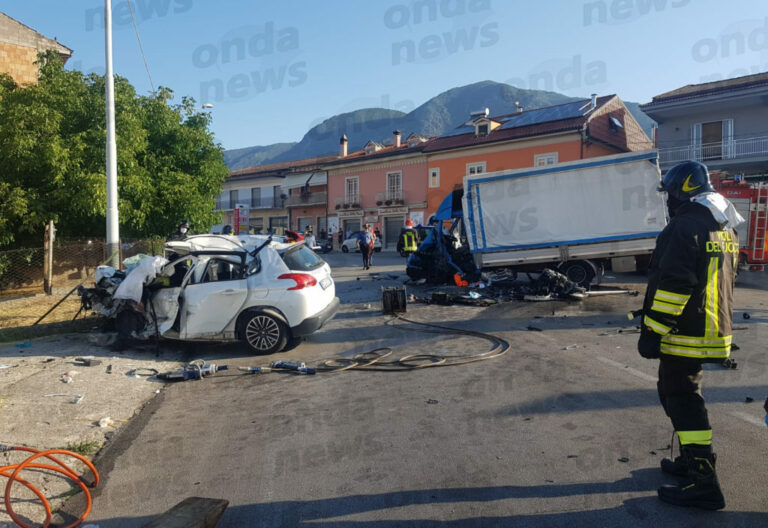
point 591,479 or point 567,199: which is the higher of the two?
point 567,199

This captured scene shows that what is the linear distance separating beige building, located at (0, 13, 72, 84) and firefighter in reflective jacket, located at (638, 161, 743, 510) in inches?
915

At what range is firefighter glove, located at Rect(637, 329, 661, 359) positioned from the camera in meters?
3.12

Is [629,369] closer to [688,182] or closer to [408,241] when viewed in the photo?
[688,182]

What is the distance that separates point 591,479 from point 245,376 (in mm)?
4307

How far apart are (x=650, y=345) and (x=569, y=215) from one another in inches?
396

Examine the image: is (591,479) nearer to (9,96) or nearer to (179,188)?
(179,188)

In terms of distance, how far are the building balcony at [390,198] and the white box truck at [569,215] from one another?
89.2ft

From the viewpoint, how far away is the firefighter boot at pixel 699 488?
3.00m

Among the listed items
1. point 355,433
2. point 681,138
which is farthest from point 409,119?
point 355,433

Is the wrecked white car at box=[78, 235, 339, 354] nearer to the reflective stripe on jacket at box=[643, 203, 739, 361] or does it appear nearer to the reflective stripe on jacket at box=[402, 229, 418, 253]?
the reflective stripe on jacket at box=[643, 203, 739, 361]

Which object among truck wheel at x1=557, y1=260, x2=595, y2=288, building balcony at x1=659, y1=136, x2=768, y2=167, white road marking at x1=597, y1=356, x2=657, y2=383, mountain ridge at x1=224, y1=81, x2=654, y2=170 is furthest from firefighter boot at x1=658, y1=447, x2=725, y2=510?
mountain ridge at x1=224, y1=81, x2=654, y2=170

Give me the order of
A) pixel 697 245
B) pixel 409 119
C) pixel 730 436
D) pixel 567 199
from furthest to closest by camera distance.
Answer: pixel 409 119
pixel 567 199
pixel 730 436
pixel 697 245

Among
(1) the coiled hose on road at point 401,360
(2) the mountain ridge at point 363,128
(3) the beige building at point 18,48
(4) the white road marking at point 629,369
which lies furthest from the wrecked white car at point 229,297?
(2) the mountain ridge at point 363,128

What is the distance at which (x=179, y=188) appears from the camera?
16.2m
